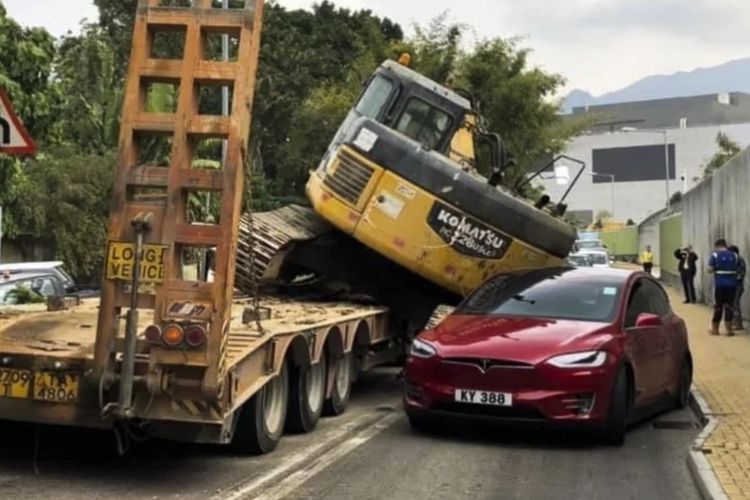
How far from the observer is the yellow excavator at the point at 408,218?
12273mm

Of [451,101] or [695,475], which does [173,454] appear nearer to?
[695,475]

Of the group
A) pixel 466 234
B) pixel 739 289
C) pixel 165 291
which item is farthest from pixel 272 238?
pixel 739 289

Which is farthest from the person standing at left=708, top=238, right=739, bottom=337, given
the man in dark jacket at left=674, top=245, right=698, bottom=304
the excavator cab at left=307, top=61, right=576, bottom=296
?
the man in dark jacket at left=674, top=245, right=698, bottom=304

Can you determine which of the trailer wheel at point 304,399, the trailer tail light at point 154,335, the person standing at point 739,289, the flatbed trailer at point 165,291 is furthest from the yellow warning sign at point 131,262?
the person standing at point 739,289

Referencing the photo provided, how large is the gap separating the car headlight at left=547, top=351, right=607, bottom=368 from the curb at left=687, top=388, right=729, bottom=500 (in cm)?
100

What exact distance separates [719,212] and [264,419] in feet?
64.1

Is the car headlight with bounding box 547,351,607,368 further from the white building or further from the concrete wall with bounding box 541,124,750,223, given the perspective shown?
the concrete wall with bounding box 541,124,750,223

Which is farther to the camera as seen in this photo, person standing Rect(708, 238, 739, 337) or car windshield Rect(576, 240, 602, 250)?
car windshield Rect(576, 240, 602, 250)

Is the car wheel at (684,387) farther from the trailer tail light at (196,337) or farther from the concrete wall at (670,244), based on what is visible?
the concrete wall at (670,244)

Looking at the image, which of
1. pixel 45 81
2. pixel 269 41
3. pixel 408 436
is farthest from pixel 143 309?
pixel 269 41

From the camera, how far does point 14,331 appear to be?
26.5ft

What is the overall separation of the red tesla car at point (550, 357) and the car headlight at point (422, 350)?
0.04 feet

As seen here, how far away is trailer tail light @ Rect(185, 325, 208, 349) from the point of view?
272 inches

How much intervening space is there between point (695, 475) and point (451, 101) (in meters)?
6.51
